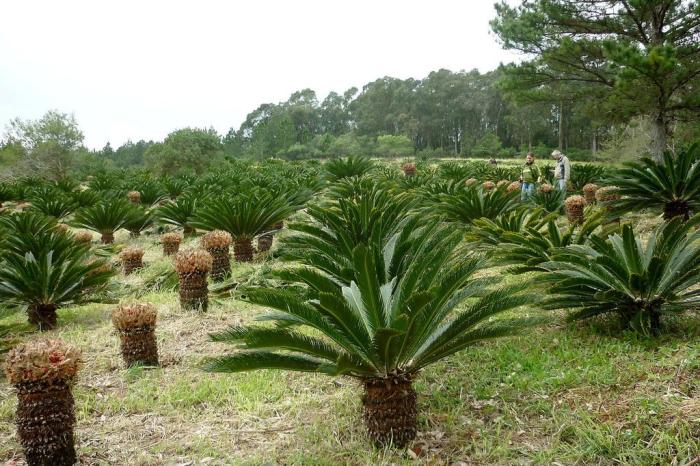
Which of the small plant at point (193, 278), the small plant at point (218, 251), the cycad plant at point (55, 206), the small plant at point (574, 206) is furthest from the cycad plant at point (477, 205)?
the cycad plant at point (55, 206)

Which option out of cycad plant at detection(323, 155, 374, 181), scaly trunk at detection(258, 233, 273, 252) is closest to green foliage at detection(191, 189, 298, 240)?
scaly trunk at detection(258, 233, 273, 252)

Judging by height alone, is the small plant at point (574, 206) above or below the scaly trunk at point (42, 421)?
above

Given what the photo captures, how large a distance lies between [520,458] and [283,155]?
49878 mm

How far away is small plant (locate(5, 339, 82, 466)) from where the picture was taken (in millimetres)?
2553

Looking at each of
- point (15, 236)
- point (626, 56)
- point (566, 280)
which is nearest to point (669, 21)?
point (626, 56)

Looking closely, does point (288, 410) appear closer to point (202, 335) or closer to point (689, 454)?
point (202, 335)

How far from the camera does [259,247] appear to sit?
27.7 feet

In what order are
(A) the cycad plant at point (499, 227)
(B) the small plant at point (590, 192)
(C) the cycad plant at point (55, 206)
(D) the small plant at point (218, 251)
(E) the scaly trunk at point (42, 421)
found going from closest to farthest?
(E) the scaly trunk at point (42, 421), (A) the cycad plant at point (499, 227), (D) the small plant at point (218, 251), (B) the small plant at point (590, 192), (C) the cycad plant at point (55, 206)

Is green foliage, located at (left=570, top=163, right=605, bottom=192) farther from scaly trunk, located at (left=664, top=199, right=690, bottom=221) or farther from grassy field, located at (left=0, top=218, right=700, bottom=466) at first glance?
grassy field, located at (left=0, top=218, right=700, bottom=466)

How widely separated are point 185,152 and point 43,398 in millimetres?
29189

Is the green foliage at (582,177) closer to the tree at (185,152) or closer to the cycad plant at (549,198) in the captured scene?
the cycad plant at (549,198)

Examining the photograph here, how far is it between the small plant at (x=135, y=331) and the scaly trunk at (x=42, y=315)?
178 centimetres

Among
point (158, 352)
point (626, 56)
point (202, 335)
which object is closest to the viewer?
point (158, 352)

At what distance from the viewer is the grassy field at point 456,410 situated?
256cm
